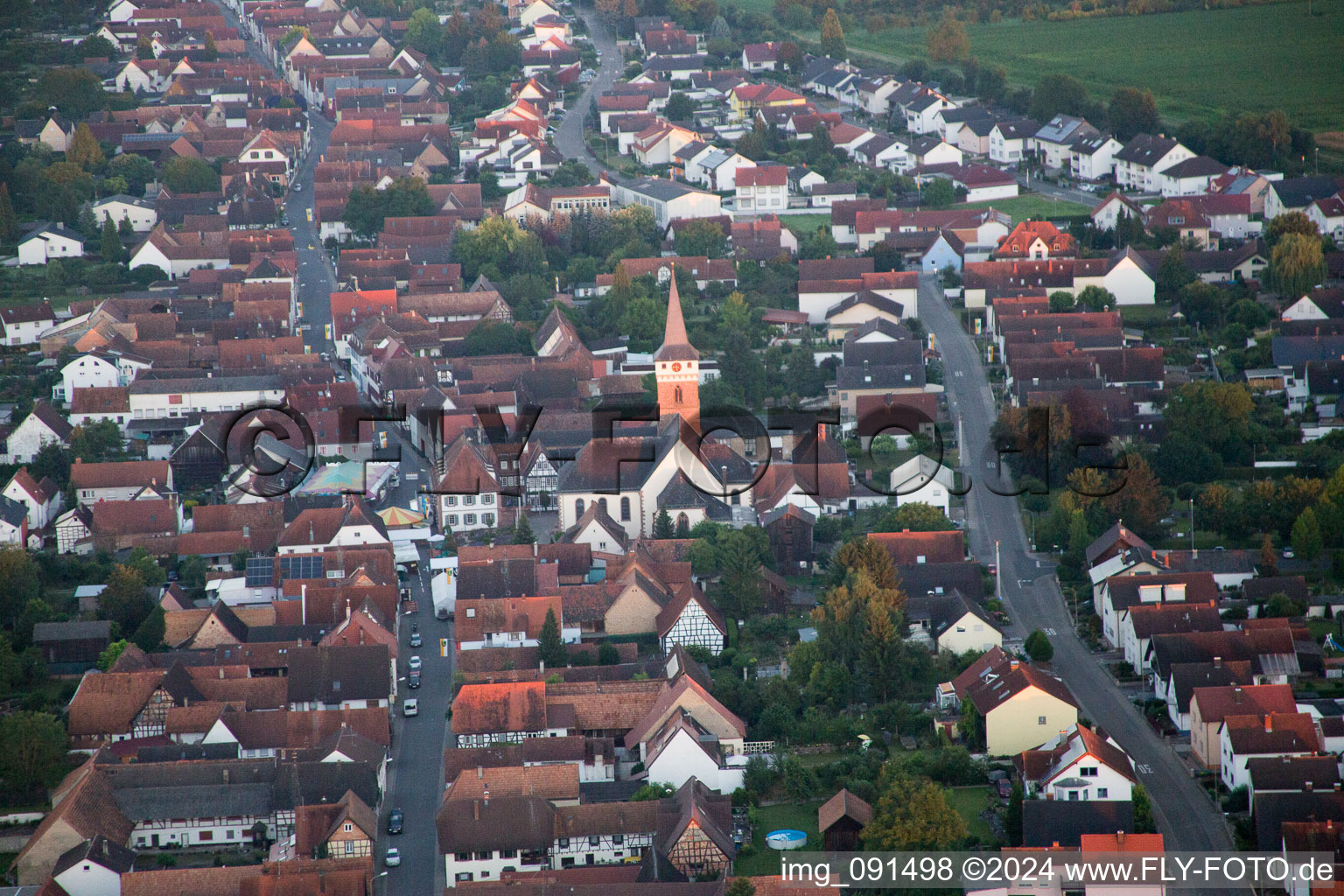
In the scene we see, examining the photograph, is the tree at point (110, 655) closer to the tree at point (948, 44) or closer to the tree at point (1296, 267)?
the tree at point (1296, 267)

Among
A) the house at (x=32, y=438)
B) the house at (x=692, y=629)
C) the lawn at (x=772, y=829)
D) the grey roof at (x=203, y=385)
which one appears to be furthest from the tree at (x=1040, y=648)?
the house at (x=32, y=438)

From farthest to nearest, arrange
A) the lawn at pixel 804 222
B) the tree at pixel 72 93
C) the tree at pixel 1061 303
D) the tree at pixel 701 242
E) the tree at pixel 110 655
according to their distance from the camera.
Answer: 1. the tree at pixel 72 93
2. the lawn at pixel 804 222
3. the tree at pixel 701 242
4. the tree at pixel 1061 303
5. the tree at pixel 110 655

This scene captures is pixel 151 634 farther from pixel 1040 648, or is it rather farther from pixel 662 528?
pixel 1040 648

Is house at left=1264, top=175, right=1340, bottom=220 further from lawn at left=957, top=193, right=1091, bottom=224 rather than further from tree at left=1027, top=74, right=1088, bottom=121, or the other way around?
tree at left=1027, top=74, right=1088, bottom=121

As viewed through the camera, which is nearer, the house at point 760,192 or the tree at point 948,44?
the house at point 760,192

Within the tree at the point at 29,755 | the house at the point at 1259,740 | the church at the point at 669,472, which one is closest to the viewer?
the house at the point at 1259,740

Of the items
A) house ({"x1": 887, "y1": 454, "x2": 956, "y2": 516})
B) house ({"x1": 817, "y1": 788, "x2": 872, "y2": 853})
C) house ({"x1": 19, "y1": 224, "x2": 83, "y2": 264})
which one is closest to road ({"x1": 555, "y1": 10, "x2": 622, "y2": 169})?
house ({"x1": 19, "y1": 224, "x2": 83, "y2": 264})

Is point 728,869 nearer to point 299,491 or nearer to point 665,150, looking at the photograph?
point 299,491
